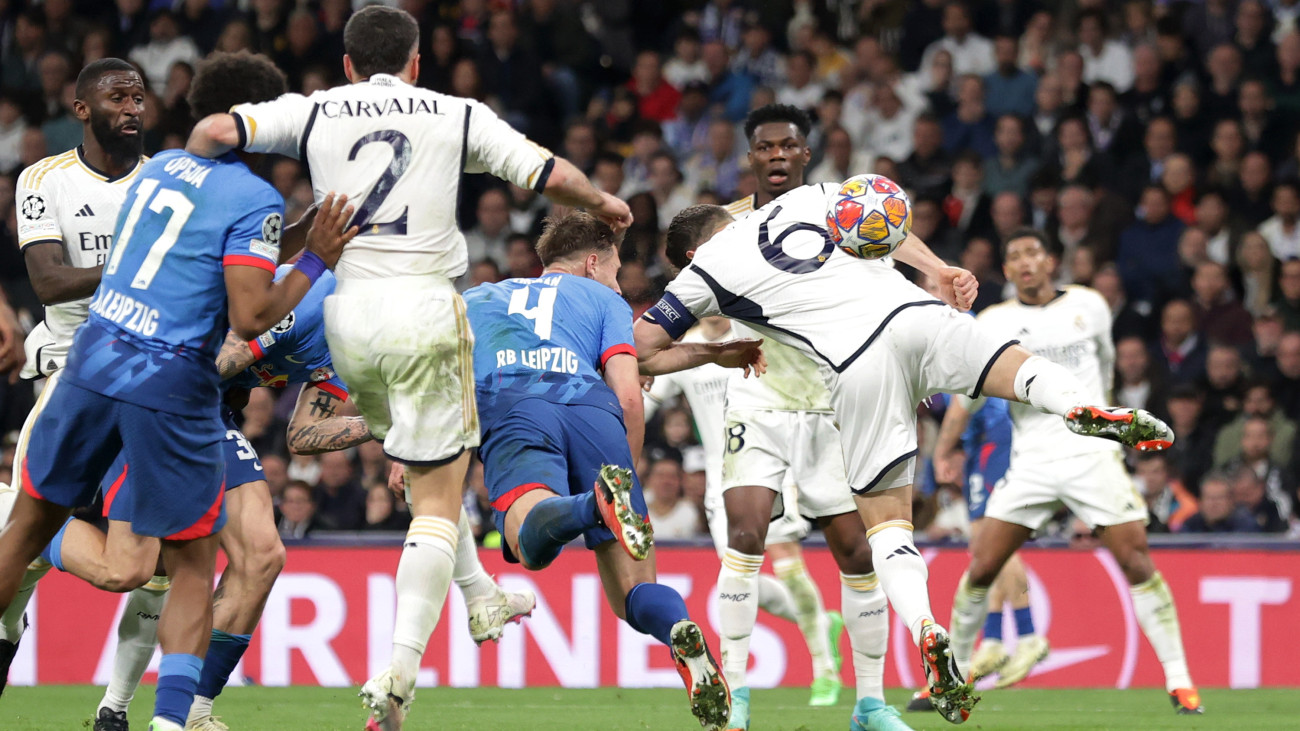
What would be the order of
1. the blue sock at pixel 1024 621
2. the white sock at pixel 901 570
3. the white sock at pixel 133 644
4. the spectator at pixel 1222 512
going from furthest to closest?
1. the spectator at pixel 1222 512
2. the blue sock at pixel 1024 621
3. the white sock at pixel 133 644
4. the white sock at pixel 901 570

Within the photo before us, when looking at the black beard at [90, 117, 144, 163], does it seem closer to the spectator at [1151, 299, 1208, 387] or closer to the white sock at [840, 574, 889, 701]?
the white sock at [840, 574, 889, 701]

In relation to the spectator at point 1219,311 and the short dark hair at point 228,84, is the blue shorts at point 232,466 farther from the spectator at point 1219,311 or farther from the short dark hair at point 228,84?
the spectator at point 1219,311

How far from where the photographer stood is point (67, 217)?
696 centimetres

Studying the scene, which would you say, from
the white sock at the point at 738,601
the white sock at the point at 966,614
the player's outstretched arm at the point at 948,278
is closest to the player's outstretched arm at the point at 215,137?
the player's outstretched arm at the point at 948,278

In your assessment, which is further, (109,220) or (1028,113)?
(1028,113)

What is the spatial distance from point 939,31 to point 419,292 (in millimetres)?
11639

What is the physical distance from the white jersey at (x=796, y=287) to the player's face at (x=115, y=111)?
8.12 feet

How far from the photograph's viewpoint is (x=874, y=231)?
6.62 metres

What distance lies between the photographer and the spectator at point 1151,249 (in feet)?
45.6

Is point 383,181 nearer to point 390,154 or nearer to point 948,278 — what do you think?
point 390,154

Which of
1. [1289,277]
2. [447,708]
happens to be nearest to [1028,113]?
[1289,277]

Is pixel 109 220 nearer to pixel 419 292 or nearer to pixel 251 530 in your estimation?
pixel 251 530

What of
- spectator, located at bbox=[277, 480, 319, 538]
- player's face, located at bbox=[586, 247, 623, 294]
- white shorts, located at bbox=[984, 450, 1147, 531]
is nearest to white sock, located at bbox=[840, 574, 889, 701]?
player's face, located at bbox=[586, 247, 623, 294]

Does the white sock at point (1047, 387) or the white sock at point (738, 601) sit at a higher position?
the white sock at point (1047, 387)
